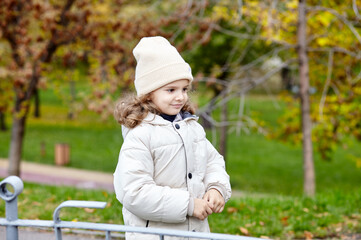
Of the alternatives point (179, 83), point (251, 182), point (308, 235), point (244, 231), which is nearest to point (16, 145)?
point (244, 231)

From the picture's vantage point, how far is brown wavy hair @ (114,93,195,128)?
2.56 m

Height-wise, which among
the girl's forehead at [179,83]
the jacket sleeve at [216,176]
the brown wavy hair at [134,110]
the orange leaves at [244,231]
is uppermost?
the girl's forehead at [179,83]

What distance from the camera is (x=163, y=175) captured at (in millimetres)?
2543

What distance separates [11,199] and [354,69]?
10.0 metres

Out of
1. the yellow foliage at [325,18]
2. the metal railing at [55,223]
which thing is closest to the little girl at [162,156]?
the metal railing at [55,223]

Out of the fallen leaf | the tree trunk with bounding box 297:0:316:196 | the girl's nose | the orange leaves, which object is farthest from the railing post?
the tree trunk with bounding box 297:0:316:196

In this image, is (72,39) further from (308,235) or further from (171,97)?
(171,97)

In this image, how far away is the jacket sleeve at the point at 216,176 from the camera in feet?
8.75

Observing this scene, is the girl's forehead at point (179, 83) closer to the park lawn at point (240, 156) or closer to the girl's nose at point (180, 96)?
the girl's nose at point (180, 96)

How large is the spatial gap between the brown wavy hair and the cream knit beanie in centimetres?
6

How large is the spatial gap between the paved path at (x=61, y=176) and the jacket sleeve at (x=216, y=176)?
1112 cm

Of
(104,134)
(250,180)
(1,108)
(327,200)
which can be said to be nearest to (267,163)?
(250,180)

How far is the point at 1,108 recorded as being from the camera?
11.8m

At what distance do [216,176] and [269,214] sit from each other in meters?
2.59
